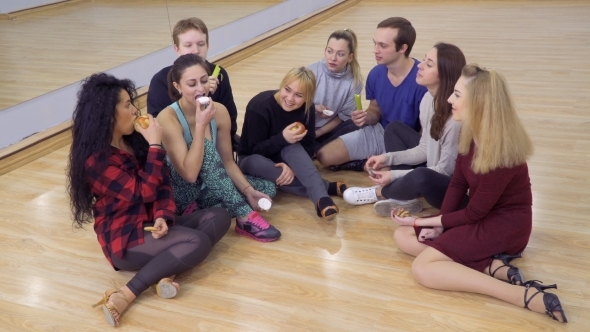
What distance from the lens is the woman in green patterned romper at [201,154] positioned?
2.46 m

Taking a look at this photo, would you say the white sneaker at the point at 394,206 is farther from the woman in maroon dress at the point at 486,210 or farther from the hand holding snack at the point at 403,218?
the woman in maroon dress at the point at 486,210

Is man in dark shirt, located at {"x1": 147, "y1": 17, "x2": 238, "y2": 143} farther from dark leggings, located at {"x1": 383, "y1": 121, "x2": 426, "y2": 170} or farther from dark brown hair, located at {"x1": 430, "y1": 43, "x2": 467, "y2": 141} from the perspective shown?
dark brown hair, located at {"x1": 430, "y1": 43, "x2": 467, "y2": 141}

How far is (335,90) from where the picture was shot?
3154 mm

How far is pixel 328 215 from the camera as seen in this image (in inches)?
104

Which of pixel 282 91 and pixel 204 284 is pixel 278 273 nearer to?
pixel 204 284

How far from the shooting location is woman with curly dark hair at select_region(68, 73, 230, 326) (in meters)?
2.16

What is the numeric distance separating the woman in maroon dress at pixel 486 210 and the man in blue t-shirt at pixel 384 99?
770mm

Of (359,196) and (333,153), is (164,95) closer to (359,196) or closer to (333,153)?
(333,153)

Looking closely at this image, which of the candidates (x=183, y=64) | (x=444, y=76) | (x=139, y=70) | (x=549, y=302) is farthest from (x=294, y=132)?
(x=139, y=70)

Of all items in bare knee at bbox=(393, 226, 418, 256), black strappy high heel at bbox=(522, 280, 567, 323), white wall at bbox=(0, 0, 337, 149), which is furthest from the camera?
white wall at bbox=(0, 0, 337, 149)

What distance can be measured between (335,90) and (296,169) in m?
0.54

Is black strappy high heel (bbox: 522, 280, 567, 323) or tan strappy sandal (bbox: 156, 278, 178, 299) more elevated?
black strappy high heel (bbox: 522, 280, 567, 323)

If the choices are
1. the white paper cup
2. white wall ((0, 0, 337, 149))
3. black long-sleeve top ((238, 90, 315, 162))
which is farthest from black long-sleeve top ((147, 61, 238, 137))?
white wall ((0, 0, 337, 149))

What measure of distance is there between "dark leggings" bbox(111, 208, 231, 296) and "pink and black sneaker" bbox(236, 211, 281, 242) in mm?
281
